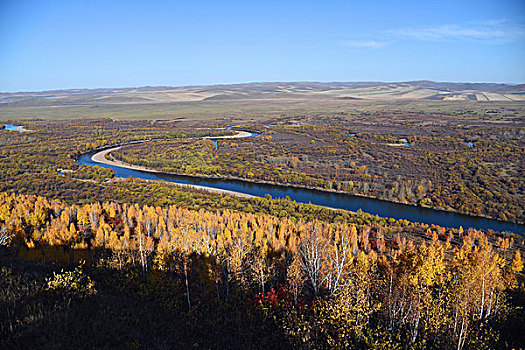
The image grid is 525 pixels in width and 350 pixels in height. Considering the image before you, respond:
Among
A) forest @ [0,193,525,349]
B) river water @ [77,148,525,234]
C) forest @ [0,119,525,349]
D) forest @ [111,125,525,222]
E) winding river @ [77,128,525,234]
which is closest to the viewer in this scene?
forest @ [0,193,525,349]

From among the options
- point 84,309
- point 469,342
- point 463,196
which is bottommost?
point 463,196

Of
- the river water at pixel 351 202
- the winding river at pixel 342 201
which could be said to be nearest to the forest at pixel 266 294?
the river water at pixel 351 202

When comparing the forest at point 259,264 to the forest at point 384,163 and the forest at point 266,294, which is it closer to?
the forest at point 266,294

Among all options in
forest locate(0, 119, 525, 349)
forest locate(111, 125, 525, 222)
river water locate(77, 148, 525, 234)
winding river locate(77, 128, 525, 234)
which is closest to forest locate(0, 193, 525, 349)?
forest locate(0, 119, 525, 349)

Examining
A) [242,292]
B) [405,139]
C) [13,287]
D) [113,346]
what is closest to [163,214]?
[242,292]

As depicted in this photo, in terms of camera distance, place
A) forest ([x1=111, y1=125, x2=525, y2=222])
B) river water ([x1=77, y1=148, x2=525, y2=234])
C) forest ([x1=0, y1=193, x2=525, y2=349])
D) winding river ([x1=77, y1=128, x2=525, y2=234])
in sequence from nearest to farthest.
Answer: forest ([x1=0, y1=193, x2=525, y2=349]) < river water ([x1=77, y1=148, x2=525, y2=234]) < winding river ([x1=77, y1=128, x2=525, y2=234]) < forest ([x1=111, y1=125, x2=525, y2=222])

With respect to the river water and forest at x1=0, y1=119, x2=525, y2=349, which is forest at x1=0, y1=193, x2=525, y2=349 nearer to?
forest at x1=0, y1=119, x2=525, y2=349

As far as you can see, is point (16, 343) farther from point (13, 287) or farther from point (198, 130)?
point (198, 130)
